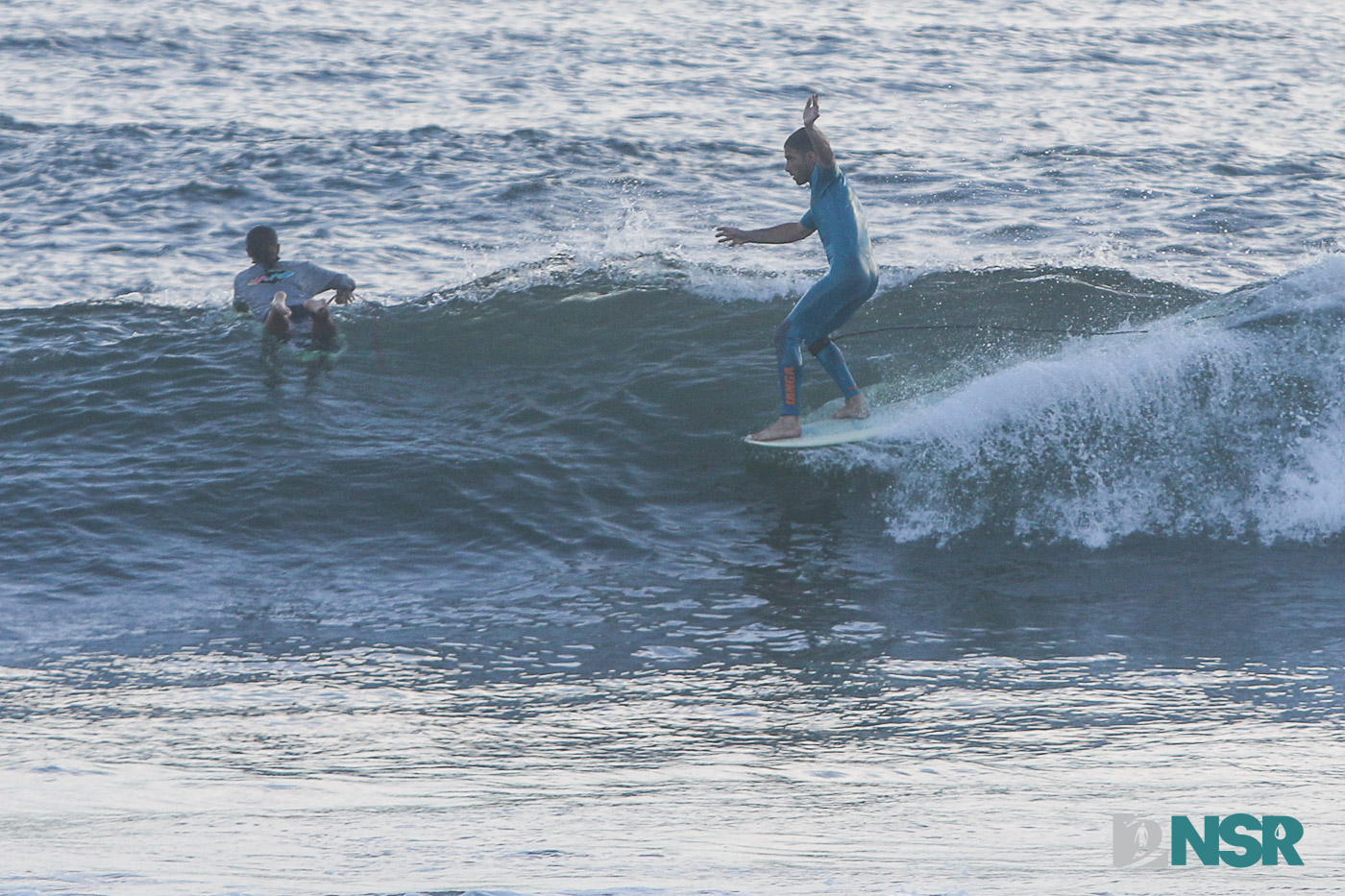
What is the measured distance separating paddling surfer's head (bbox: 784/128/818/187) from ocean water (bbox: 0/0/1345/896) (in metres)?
1.80

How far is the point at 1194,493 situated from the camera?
799 cm

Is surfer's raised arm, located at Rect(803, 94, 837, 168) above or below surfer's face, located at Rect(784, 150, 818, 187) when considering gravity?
above

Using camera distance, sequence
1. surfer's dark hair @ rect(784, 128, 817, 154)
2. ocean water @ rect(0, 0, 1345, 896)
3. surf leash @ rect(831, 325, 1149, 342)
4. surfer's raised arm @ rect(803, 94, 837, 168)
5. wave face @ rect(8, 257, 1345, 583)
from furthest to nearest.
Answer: surf leash @ rect(831, 325, 1149, 342)
wave face @ rect(8, 257, 1345, 583)
surfer's dark hair @ rect(784, 128, 817, 154)
surfer's raised arm @ rect(803, 94, 837, 168)
ocean water @ rect(0, 0, 1345, 896)

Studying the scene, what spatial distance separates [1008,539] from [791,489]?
4.61 ft

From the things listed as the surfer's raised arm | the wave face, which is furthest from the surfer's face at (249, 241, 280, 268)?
the surfer's raised arm

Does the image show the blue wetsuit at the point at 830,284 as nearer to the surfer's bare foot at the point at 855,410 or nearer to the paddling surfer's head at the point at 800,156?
the paddling surfer's head at the point at 800,156

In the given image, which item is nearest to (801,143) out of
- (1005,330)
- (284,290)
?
(1005,330)

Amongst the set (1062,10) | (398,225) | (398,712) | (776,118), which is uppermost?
(1062,10)

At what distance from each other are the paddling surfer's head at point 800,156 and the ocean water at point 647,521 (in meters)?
1.80

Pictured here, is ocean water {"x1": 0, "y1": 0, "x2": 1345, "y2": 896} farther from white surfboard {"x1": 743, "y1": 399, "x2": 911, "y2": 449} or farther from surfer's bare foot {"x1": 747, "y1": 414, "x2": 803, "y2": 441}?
surfer's bare foot {"x1": 747, "y1": 414, "x2": 803, "y2": 441}

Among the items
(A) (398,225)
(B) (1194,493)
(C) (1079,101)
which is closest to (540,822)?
(B) (1194,493)

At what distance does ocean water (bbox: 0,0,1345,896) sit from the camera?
4.16 meters

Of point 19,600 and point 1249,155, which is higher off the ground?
point 1249,155

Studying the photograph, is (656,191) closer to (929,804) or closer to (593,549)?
(593,549)
